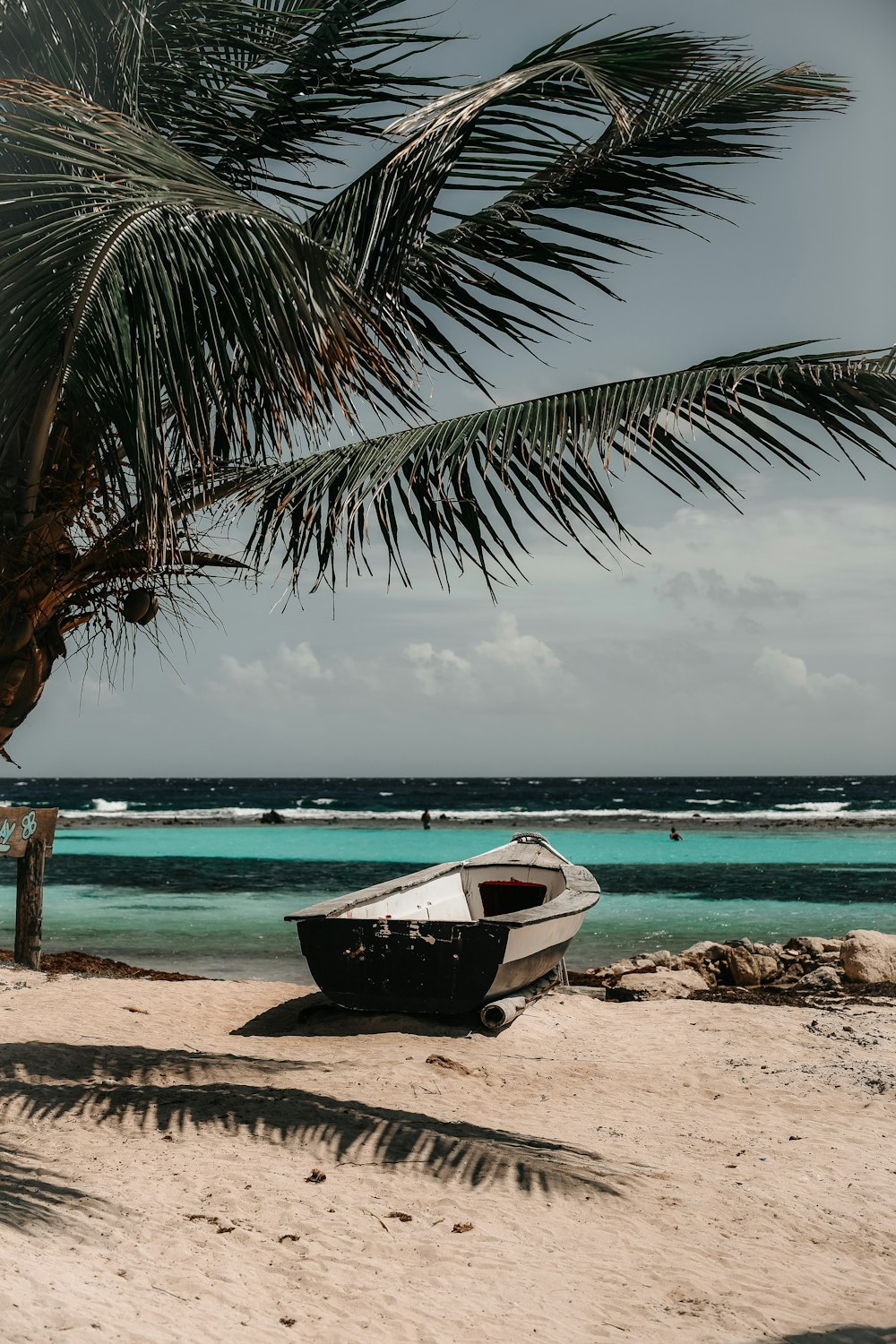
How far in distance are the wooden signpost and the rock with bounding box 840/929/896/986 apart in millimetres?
8676

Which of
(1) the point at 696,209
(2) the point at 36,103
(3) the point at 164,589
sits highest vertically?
(1) the point at 696,209

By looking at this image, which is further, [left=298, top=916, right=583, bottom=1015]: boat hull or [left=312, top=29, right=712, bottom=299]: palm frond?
[left=298, top=916, right=583, bottom=1015]: boat hull

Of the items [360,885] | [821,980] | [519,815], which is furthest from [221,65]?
[519,815]

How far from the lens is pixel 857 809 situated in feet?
198

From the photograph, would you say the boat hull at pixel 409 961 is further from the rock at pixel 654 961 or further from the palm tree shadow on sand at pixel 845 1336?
the rock at pixel 654 961

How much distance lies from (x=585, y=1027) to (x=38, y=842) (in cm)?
546

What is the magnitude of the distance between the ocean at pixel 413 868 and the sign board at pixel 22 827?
4312 millimetres

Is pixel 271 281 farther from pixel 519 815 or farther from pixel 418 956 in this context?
pixel 519 815

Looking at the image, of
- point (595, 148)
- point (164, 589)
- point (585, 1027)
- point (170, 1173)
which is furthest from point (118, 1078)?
point (595, 148)

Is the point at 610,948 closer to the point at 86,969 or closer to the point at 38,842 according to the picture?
the point at 86,969

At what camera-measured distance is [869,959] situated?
11953 millimetres

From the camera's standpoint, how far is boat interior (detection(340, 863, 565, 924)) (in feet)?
35.8

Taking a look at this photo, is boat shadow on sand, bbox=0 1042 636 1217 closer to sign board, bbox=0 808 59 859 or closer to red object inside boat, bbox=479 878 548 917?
sign board, bbox=0 808 59 859

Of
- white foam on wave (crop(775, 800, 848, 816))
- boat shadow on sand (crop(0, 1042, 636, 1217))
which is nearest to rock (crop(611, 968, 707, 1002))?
boat shadow on sand (crop(0, 1042, 636, 1217))
